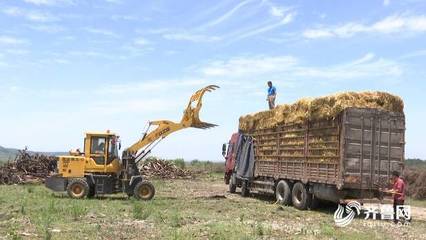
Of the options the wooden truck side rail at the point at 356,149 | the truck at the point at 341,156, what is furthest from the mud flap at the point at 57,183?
the wooden truck side rail at the point at 356,149

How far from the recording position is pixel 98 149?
21594 mm

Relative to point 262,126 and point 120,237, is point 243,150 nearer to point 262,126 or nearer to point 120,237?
point 262,126

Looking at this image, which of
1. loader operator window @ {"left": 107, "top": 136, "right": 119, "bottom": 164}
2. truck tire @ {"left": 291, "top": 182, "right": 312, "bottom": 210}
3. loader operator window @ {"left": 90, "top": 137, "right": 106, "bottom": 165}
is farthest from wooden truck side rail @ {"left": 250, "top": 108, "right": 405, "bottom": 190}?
loader operator window @ {"left": 90, "top": 137, "right": 106, "bottom": 165}

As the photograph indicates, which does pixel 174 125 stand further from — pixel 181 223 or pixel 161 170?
pixel 161 170

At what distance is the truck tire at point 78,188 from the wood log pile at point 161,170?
1957 centimetres

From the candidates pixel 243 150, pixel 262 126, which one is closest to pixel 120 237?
pixel 262 126

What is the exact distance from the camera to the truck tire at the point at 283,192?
20.6 m

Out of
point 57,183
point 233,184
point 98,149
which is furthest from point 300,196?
point 57,183

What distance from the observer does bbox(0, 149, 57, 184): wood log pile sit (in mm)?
31547

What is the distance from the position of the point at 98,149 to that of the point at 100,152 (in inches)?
5.6

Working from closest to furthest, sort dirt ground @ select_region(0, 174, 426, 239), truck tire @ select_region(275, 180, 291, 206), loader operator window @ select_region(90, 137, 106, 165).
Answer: dirt ground @ select_region(0, 174, 426, 239) < truck tire @ select_region(275, 180, 291, 206) < loader operator window @ select_region(90, 137, 106, 165)

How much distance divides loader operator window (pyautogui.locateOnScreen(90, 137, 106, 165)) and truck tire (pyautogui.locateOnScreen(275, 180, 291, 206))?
6.67 m

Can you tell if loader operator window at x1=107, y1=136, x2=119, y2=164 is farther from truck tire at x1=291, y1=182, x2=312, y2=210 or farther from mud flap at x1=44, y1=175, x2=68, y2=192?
truck tire at x1=291, y1=182, x2=312, y2=210

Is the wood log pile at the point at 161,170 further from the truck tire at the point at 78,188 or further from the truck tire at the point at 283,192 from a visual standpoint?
the truck tire at the point at 283,192
